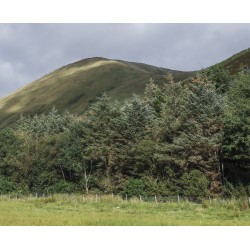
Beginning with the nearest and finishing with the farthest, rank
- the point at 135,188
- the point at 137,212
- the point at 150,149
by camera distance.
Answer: the point at 137,212, the point at 135,188, the point at 150,149

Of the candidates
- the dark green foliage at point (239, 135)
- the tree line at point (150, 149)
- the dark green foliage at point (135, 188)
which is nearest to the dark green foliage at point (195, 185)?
the tree line at point (150, 149)

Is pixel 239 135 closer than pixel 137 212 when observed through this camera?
No

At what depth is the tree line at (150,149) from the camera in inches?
1638

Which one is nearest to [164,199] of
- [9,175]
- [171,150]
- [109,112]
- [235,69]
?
[171,150]

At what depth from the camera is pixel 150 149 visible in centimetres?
5047

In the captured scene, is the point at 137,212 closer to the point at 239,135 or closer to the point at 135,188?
the point at 239,135

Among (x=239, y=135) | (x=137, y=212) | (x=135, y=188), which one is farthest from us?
(x=135, y=188)

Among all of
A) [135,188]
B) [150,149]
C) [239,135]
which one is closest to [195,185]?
[239,135]

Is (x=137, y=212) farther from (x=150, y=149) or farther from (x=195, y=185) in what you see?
(x=150, y=149)

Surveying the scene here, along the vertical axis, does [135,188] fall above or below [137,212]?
above

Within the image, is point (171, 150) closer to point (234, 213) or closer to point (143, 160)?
point (143, 160)

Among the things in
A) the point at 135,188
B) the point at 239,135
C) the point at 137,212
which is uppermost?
the point at 239,135

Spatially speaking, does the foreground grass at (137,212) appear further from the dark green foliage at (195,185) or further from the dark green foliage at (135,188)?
the dark green foliage at (195,185)

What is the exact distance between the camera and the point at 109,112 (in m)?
59.8
